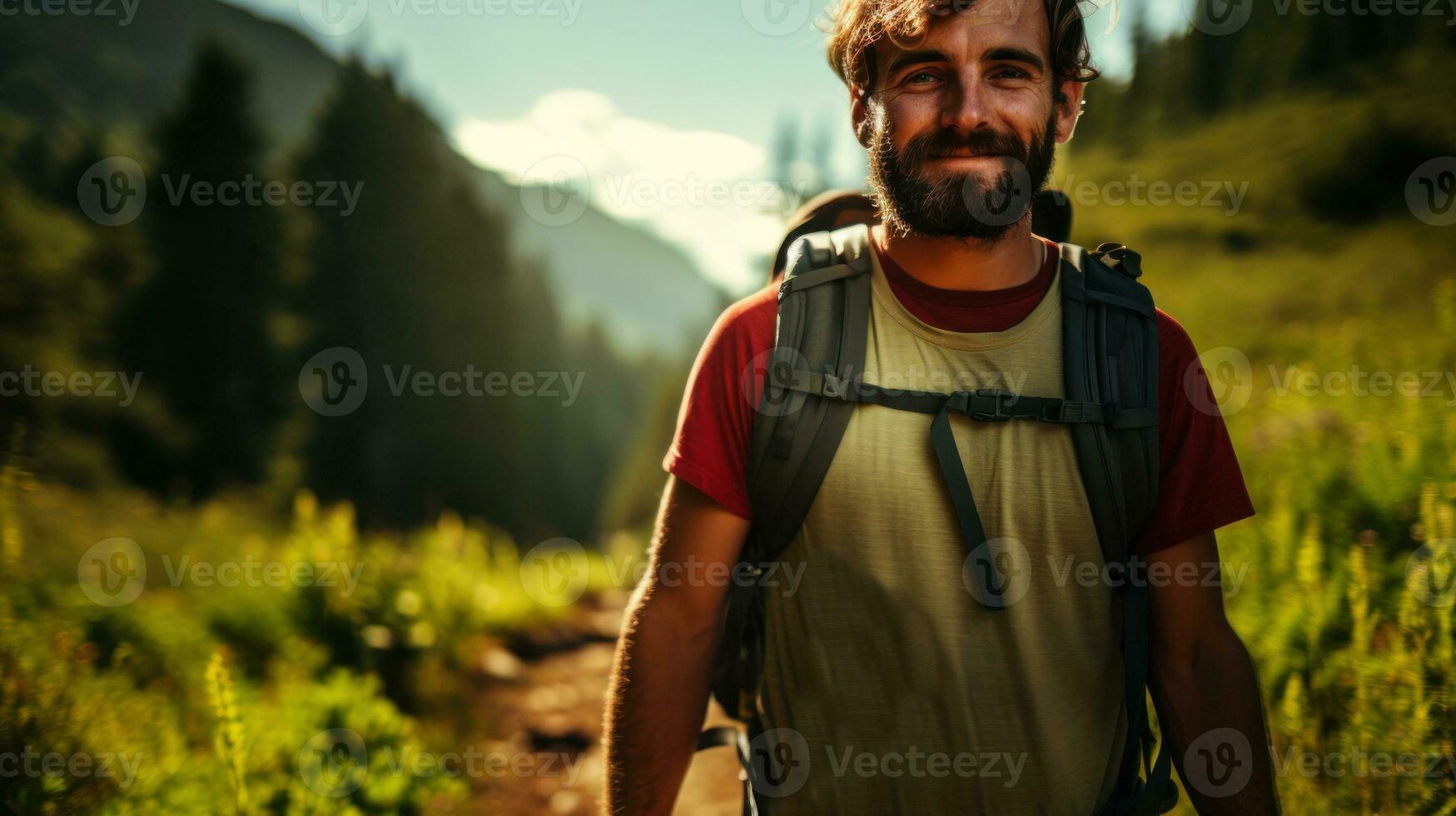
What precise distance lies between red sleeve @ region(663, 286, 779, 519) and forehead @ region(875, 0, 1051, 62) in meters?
0.82

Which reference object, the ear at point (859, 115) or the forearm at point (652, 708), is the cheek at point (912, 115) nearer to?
the ear at point (859, 115)

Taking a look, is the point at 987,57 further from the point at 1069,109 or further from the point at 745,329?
the point at 745,329

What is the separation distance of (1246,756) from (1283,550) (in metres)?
3.05

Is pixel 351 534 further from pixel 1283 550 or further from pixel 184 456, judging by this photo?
pixel 184 456

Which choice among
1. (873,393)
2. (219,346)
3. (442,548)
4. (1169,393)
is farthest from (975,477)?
(219,346)

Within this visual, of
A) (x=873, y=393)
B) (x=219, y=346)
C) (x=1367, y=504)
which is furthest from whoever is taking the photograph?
(x=219, y=346)

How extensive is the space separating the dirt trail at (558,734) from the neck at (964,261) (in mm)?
3163

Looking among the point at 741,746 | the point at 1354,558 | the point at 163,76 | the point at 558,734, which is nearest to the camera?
the point at 741,746

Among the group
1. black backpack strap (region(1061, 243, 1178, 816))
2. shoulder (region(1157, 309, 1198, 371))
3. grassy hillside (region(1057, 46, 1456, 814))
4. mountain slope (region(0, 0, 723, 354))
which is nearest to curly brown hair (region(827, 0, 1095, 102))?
black backpack strap (region(1061, 243, 1178, 816))

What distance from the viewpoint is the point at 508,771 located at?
556 centimetres

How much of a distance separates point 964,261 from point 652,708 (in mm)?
1405

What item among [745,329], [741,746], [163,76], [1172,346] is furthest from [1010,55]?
[163,76]

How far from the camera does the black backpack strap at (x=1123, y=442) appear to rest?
1897mm

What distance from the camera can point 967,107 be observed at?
1.94 m
